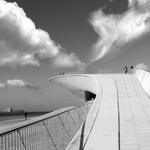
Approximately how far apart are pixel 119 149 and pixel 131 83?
17597 mm

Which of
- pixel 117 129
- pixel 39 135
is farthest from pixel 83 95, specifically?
pixel 39 135

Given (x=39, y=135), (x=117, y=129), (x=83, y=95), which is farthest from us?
(x=83, y=95)

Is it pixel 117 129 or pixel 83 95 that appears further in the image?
pixel 83 95

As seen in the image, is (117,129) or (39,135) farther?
(117,129)

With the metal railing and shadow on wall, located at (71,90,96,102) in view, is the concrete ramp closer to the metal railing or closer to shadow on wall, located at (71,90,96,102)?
the metal railing

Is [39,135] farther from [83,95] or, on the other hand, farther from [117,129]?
[83,95]

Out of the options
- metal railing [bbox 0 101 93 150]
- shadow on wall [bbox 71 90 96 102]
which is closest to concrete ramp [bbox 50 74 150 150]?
metal railing [bbox 0 101 93 150]

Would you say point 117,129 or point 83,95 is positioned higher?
point 83,95

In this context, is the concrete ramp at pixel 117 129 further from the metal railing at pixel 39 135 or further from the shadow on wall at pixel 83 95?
the shadow on wall at pixel 83 95

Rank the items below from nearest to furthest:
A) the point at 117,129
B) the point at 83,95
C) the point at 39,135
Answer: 1. the point at 39,135
2. the point at 117,129
3. the point at 83,95

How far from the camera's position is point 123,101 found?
1612 cm

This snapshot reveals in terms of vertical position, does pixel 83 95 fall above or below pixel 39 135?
above

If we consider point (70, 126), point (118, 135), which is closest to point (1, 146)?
point (118, 135)

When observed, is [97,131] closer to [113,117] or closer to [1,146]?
[113,117]
